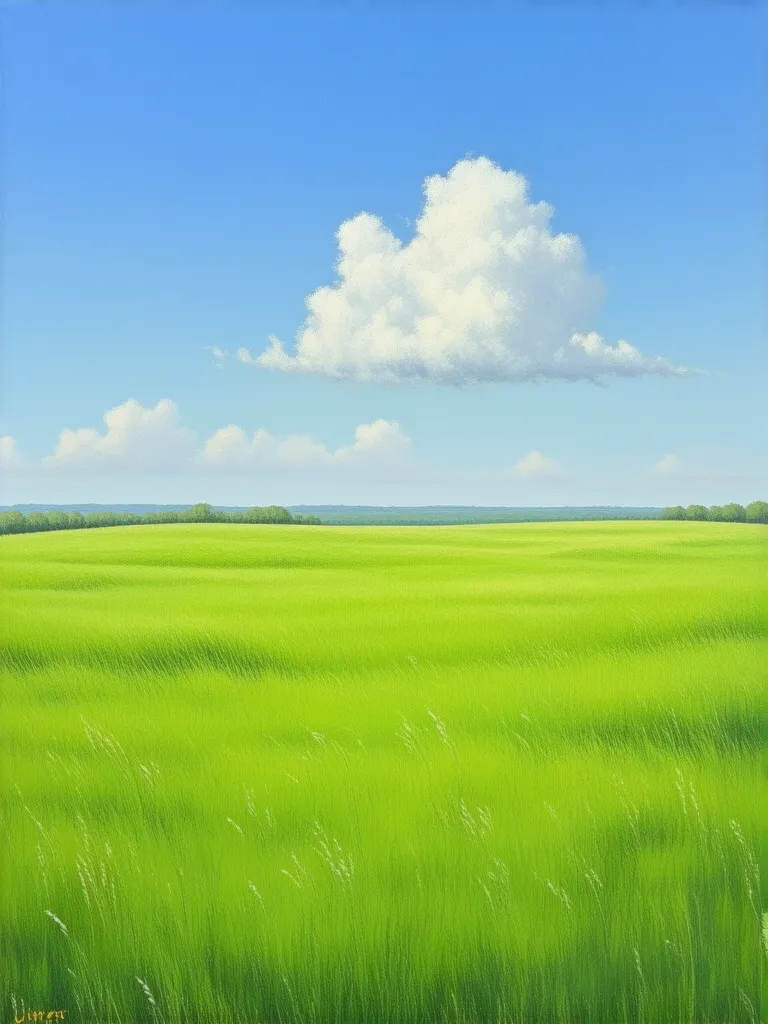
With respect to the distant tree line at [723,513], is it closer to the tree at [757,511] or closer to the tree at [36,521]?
the tree at [757,511]

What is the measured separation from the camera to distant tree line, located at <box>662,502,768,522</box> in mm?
5582

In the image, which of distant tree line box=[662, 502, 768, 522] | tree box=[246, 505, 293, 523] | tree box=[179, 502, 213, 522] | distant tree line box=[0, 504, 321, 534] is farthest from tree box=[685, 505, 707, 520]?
tree box=[179, 502, 213, 522]

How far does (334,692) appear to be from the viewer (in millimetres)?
5195

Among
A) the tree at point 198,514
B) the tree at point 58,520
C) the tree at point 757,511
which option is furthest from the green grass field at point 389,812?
the tree at point 198,514

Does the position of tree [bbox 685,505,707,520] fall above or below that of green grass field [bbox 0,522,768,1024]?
above

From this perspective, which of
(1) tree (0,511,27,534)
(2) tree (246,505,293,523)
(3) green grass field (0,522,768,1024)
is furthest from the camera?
(2) tree (246,505,293,523)

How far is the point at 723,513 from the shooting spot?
6039mm

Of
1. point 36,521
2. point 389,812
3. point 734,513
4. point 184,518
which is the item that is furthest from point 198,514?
point 734,513

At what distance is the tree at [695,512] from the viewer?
5.96 metres

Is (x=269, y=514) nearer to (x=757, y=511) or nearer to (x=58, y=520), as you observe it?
(x=58, y=520)

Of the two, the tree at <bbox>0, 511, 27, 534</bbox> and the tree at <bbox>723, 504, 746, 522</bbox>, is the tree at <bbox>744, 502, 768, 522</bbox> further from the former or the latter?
the tree at <bbox>0, 511, 27, 534</bbox>

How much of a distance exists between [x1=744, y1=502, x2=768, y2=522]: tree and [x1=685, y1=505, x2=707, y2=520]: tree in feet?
1.15

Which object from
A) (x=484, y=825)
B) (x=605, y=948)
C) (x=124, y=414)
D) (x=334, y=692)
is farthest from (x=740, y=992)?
(x=124, y=414)

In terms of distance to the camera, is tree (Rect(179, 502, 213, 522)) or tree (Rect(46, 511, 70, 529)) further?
tree (Rect(46, 511, 70, 529))
